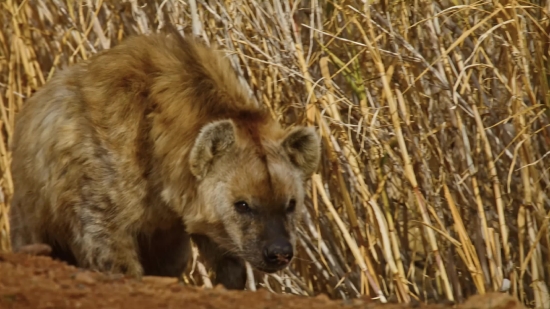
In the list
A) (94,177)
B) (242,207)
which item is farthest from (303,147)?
(94,177)

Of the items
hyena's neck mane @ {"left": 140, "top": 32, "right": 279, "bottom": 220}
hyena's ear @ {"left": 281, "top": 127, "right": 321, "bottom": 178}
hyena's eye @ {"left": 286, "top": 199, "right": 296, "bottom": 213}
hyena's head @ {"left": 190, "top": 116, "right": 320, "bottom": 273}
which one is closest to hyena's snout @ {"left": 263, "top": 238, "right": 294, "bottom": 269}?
hyena's head @ {"left": 190, "top": 116, "right": 320, "bottom": 273}

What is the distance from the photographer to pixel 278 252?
397 cm

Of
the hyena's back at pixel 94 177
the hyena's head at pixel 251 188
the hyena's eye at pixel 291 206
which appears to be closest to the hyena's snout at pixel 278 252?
the hyena's head at pixel 251 188

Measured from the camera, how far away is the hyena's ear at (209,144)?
401 cm

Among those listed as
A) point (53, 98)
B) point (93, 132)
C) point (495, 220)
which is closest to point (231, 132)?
point (93, 132)

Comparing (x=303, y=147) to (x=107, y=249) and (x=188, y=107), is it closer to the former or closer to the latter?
(x=188, y=107)

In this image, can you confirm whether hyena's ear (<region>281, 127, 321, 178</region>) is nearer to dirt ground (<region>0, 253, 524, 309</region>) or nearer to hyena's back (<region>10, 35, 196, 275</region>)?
hyena's back (<region>10, 35, 196, 275</region>)

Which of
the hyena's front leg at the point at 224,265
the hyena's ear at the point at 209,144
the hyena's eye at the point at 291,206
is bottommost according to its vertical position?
the hyena's front leg at the point at 224,265

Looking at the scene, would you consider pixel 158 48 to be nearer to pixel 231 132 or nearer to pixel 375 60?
pixel 231 132

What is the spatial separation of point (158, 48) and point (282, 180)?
0.87 meters

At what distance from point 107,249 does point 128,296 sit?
0.85m

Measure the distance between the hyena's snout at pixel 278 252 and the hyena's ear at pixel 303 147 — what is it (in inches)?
16.4

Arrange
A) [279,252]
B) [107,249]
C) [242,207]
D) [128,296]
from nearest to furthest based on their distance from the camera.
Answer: [128,296] < [279,252] < [242,207] < [107,249]

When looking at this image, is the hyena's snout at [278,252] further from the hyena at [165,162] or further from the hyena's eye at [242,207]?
the hyena's eye at [242,207]
